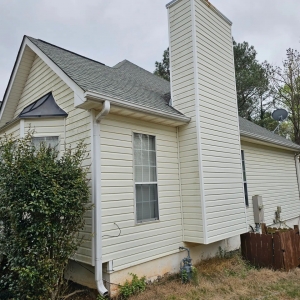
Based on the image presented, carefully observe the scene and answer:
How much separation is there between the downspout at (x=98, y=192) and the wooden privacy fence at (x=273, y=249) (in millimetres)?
4035

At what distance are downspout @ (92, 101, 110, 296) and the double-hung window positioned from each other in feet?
3.03

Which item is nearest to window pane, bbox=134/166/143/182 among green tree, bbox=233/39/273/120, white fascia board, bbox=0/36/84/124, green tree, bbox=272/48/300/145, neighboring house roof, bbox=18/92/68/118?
white fascia board, bbox=0/36/84/124

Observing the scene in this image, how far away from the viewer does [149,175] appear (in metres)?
5.26

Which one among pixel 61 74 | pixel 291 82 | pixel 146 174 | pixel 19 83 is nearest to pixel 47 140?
pixel 61 74

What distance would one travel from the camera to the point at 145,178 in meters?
5.17

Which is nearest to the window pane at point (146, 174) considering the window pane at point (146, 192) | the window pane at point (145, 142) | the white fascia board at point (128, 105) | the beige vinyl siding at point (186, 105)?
the window pane at point (146, 192)

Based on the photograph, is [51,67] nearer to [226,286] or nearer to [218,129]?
[218,129]

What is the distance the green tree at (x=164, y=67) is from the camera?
70.8 ft

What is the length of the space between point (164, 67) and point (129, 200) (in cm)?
1889

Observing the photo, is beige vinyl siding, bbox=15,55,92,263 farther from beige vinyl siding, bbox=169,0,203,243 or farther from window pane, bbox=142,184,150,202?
beige vinyl siding, bbox=169,0,203,243

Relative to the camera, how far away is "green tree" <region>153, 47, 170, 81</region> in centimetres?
2158

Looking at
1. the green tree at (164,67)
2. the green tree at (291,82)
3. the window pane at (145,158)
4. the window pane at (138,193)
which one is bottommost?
the window pane at (138,193)

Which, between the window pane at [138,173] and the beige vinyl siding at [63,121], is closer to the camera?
the beige vinyl siding at [63,121]

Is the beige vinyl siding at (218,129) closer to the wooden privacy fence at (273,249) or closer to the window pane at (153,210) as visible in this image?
the wooden privacy fence at (273,249)
